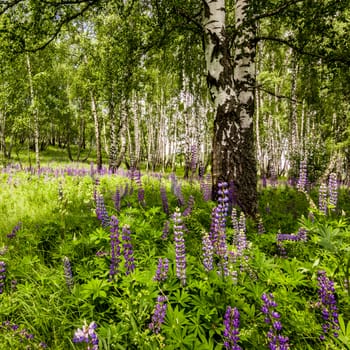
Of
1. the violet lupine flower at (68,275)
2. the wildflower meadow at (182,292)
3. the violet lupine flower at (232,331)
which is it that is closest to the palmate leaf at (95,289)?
the wildflower meadow at (182,292)

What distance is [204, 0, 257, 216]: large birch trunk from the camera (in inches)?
181

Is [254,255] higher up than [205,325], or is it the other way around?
[254,255]

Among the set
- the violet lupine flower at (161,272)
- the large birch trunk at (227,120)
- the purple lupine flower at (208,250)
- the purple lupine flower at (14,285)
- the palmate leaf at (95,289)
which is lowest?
the purple lupine flower at (14,285)

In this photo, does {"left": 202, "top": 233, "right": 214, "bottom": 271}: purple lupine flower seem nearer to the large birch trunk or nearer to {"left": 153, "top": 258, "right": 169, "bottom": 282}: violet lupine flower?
{"left": 153, "top": 258, "right": 169, "bottom": 282}: violet lupine flower

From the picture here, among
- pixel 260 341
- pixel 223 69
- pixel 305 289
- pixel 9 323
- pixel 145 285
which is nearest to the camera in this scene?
pixel 260 341

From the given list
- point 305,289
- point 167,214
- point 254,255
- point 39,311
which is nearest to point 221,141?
point 167,214

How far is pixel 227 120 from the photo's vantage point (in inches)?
181

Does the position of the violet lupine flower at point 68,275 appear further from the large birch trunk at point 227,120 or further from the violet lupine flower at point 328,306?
the large birch trunk at point 227,120

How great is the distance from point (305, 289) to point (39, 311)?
233 cm

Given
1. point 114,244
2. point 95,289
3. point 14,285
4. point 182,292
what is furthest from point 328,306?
point 14,285

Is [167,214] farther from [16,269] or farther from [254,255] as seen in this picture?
[16,269]

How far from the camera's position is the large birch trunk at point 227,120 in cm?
459

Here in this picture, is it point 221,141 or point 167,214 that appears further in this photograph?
point 221,141

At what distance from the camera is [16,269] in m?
2.75
